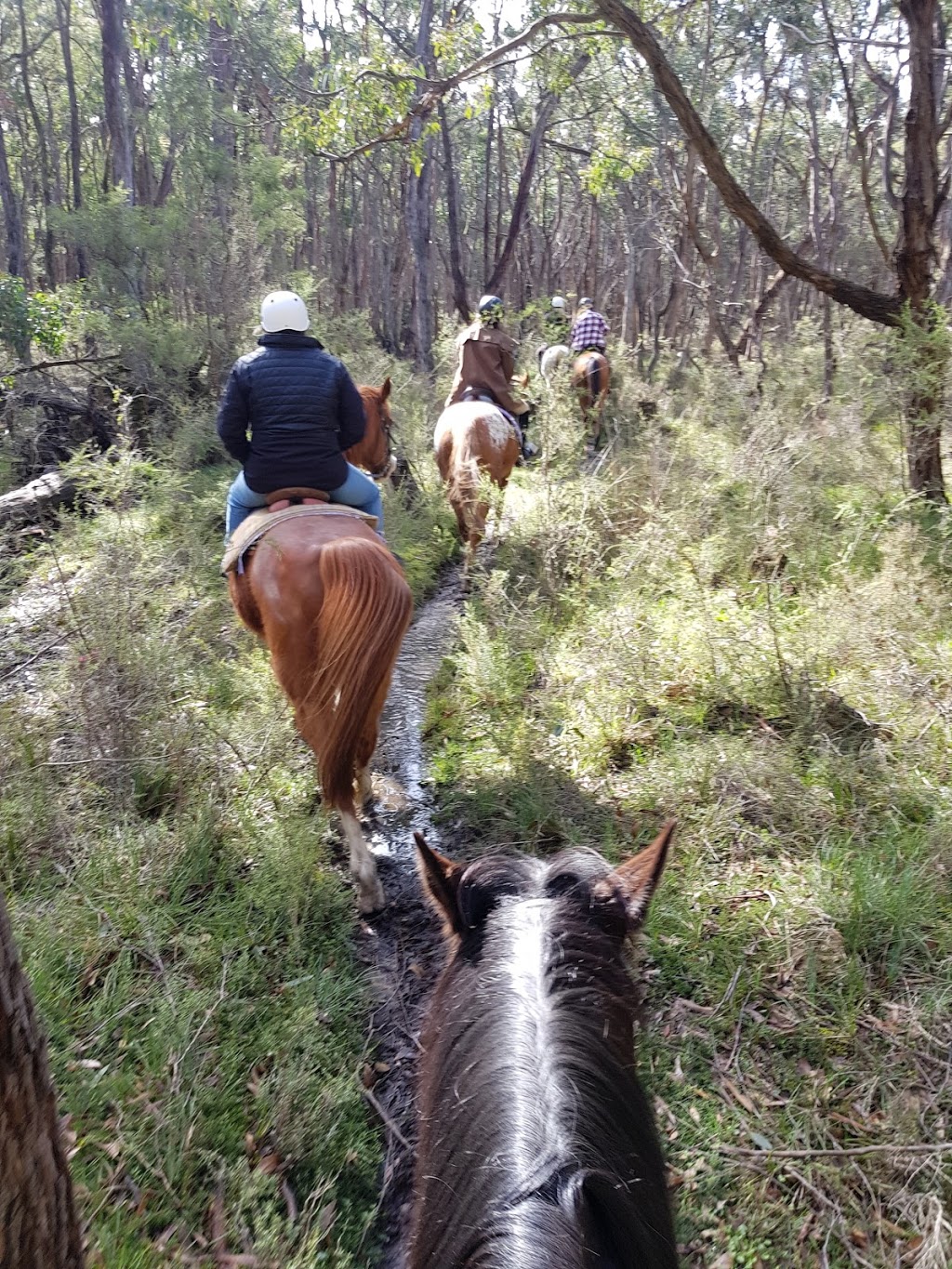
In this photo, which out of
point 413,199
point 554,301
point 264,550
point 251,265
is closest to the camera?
point 264,550

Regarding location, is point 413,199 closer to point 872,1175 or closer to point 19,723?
point 19,723

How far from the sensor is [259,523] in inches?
161

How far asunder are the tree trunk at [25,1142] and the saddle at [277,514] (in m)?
3.02

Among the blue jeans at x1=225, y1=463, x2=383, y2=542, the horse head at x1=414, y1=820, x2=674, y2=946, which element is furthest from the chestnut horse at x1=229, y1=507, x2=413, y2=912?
the horse head at x1=414, y1=820, x2=674, y2=946

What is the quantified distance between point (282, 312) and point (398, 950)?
320cm

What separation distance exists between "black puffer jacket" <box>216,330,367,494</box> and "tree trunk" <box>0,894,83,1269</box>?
3411mm

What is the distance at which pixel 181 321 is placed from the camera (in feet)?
40.8

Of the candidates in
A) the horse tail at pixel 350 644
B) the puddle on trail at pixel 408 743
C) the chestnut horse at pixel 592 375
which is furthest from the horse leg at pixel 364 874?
the chestnut horse at pixel 592 375

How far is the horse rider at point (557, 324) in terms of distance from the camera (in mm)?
14641

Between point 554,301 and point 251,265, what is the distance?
238 inches

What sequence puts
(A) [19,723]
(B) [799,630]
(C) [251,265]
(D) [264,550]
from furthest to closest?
(C) [251,265], (B) [799,630], (A) [19,723], (D) [264,550]

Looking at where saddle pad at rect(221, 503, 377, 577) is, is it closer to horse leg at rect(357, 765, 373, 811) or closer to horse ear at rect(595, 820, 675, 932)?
horse leg at rect(357, 765, 373, 811)

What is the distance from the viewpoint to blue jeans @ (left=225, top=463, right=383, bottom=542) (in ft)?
14.6

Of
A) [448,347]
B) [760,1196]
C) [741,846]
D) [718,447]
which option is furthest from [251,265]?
[760,1196]
